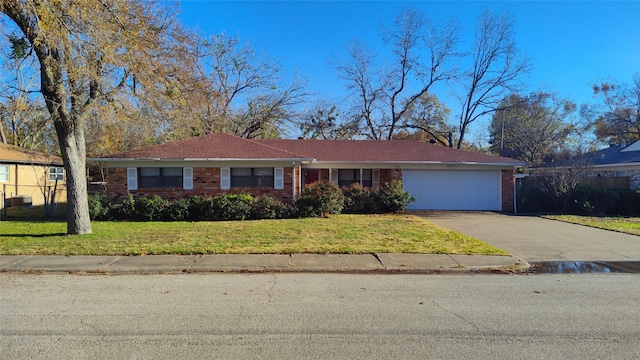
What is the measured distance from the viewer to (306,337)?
419 cm

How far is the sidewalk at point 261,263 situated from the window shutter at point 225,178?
8.83 metres

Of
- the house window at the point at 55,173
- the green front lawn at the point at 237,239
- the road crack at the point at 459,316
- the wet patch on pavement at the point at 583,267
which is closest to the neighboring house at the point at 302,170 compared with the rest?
the green front lawn at the point at 237,239

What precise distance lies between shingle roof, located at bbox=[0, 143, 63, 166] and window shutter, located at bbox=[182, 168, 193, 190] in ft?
36.5

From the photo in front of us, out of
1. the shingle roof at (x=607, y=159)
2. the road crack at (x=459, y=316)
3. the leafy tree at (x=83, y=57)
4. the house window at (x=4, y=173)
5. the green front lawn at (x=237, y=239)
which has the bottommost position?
the road crack at (x=459, y=316)

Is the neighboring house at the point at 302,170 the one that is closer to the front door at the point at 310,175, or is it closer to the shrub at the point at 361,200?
the front door at the point at 310,175

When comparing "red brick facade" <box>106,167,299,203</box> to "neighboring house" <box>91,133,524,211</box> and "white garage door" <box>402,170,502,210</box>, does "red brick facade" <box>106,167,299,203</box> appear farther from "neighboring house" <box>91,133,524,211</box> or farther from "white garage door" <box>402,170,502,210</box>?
"white garage door" <box>402,170,502,210</box>

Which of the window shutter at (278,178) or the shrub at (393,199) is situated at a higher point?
the window shutter at (278,178)

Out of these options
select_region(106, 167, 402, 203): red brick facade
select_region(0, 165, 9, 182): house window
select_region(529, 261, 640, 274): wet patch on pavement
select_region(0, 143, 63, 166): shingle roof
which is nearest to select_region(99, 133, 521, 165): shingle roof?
select_region(106, 167, 402, 203): red brick facade

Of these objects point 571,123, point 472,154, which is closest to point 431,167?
point 472,154

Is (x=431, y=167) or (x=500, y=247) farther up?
(x=431, y=167)

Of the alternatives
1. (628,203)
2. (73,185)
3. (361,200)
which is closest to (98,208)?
(73,185)

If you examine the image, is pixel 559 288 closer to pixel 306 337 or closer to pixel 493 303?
pixel 493 303

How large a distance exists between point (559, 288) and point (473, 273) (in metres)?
1.44

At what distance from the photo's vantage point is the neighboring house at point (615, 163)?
64.1 ft
